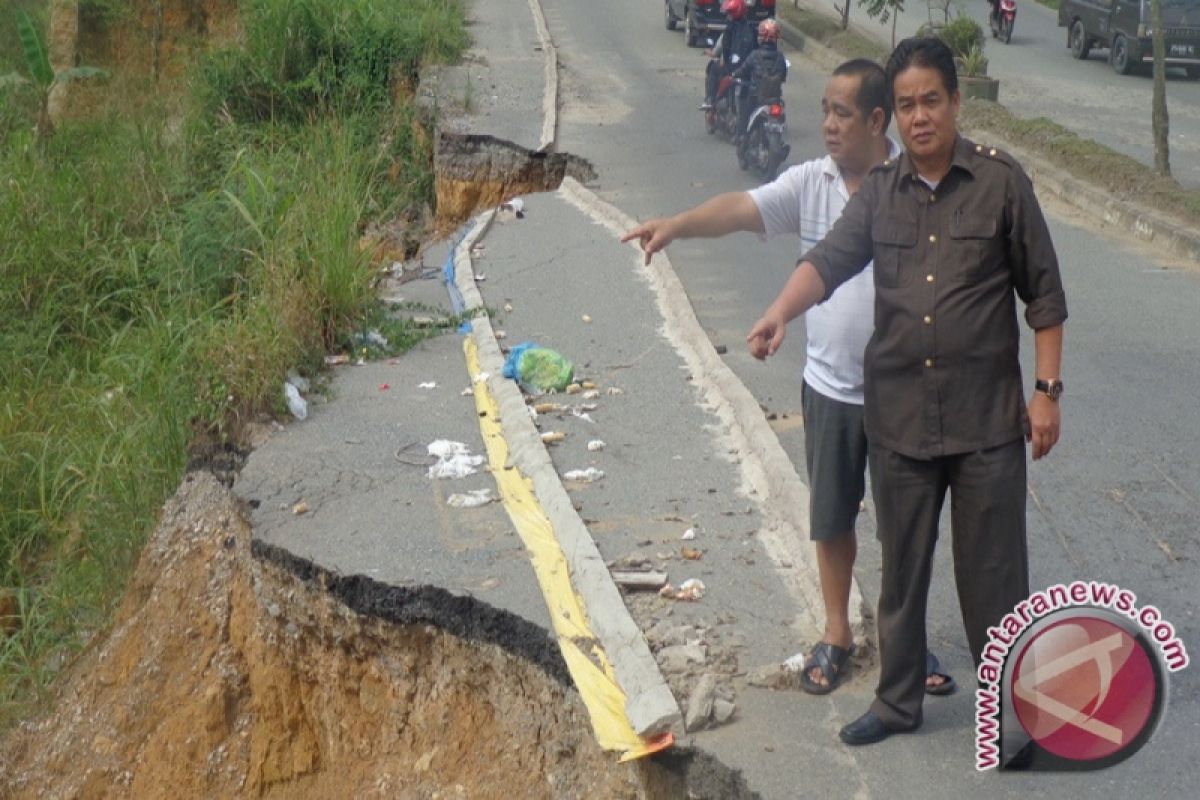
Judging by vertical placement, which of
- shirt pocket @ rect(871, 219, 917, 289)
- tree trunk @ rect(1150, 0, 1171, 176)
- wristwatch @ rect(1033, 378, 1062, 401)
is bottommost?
tree trunk @ rect(1150, 0, 1171, 176)

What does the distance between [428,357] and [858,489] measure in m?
3.86

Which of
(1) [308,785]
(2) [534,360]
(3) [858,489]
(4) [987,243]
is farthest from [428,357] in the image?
(4) [987,243]

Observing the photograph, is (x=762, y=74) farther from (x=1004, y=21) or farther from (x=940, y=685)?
(x=1004, y=21)

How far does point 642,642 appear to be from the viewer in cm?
418

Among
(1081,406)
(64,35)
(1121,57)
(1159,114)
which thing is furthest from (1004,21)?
(1081,406)

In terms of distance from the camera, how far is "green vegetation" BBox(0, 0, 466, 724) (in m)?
6.88

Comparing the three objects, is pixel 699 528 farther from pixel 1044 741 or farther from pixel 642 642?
pixel 1044 741

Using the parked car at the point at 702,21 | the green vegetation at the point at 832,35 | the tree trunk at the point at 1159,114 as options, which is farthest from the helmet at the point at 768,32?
the parked car at the point at 702,21

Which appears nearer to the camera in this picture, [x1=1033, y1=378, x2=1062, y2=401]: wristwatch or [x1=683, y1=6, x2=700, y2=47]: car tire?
[x1=1033, y1=378, x2=1062, y2=401]: wristwatch

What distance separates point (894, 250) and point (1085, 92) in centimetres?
1625

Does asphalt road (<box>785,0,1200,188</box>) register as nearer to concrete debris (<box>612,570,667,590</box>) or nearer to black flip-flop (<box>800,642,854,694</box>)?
concrete debris (<box>612,570,667,590</box>)

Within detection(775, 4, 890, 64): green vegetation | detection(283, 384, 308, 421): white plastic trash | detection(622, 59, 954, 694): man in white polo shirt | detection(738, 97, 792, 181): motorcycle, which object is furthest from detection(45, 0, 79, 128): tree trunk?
detection(622, 59, 954, 694): man in white polo shirt

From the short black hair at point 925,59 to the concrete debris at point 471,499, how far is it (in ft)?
8.70

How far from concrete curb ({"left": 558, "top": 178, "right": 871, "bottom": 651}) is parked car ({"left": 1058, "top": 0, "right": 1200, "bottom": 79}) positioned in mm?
13661
